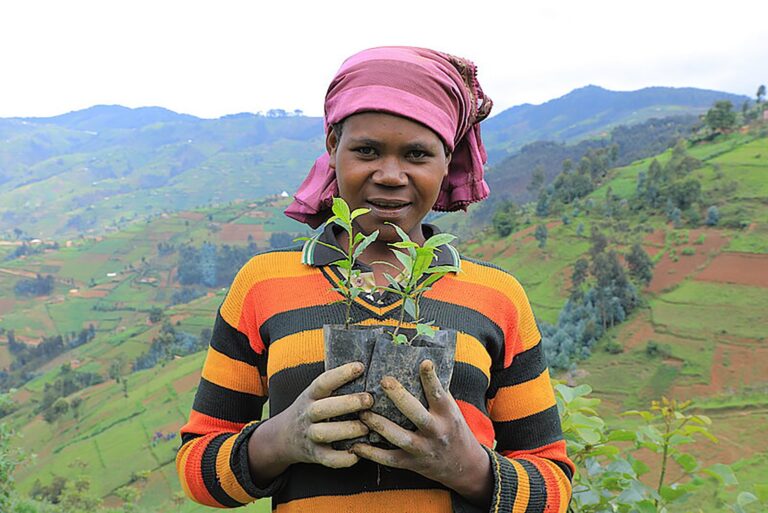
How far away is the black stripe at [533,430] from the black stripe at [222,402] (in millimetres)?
683

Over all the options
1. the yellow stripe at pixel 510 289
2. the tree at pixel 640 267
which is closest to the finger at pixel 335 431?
the yellow stripe at pixel 510 289

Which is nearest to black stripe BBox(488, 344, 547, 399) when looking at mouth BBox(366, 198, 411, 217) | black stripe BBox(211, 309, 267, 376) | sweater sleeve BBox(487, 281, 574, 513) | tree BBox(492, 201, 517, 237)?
sweater sleeve BBox(487, 281, 574, 513)

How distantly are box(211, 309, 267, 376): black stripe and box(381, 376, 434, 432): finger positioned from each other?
0.57 metres

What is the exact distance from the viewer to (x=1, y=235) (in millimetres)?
133000

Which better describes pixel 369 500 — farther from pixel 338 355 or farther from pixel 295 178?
pixel 295 178

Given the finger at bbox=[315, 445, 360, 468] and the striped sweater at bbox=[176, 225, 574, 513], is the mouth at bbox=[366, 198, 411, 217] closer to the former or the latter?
the striped sweater at bbox=[176, 225, 574, 513]

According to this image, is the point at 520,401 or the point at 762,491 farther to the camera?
the point at 762,491

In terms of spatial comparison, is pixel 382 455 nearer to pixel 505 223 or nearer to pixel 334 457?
pixel 334 457

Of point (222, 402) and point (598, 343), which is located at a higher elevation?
point (222, 402)

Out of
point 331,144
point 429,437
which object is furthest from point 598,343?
point 429,437

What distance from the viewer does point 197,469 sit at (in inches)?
53.3

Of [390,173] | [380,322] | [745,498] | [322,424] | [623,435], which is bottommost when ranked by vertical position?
[745,498]

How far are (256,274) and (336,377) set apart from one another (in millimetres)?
559

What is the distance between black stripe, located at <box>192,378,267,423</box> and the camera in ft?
4.67
